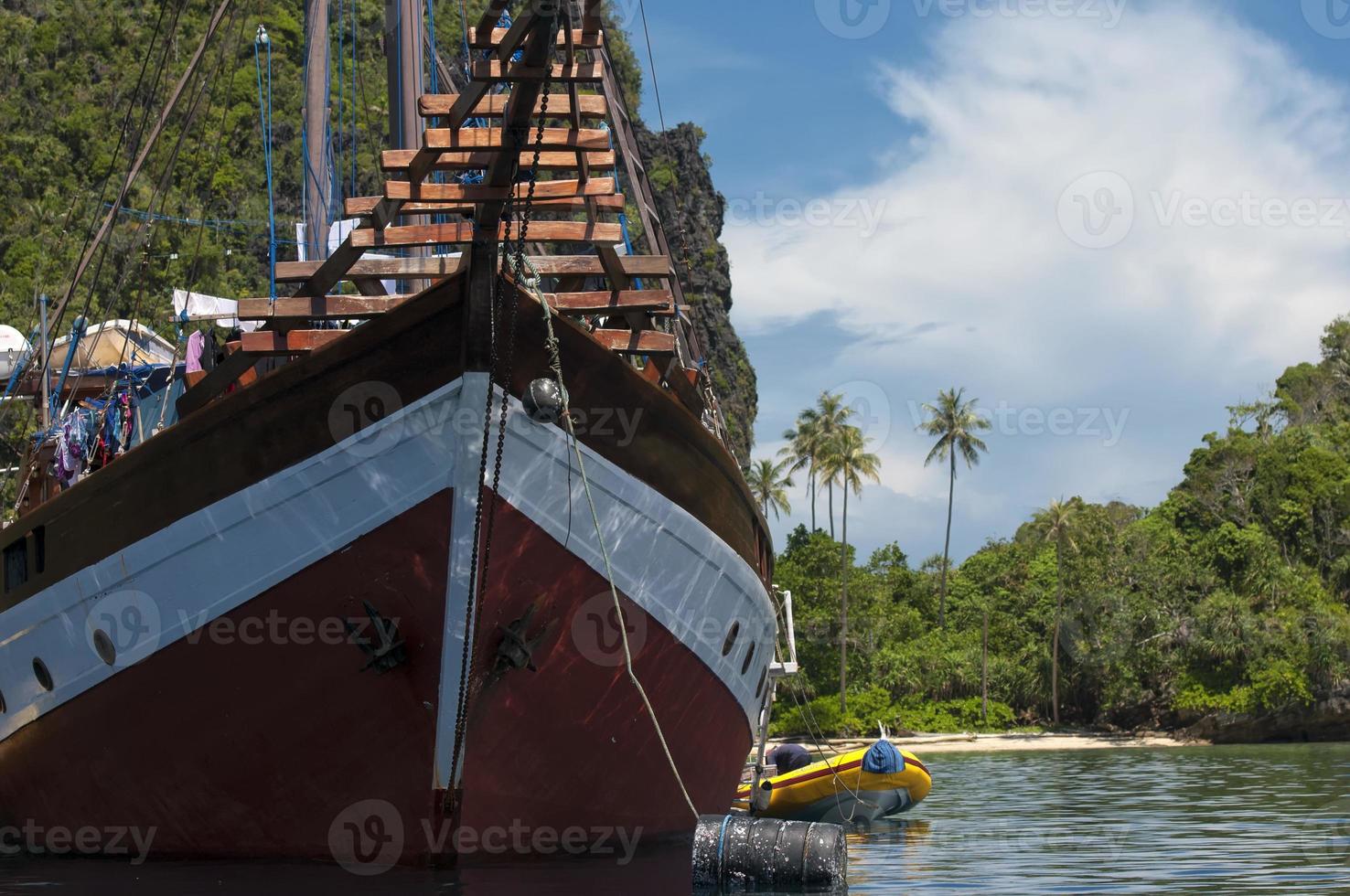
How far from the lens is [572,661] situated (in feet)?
36.0

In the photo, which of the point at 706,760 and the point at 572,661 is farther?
the point at 706,760

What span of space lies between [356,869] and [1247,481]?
54122mm

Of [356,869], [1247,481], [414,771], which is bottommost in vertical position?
[356,869]

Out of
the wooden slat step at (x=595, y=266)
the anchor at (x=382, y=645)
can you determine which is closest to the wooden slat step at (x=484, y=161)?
the wooden slat step at (x=595, y=266)

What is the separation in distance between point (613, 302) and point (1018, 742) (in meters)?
46.9

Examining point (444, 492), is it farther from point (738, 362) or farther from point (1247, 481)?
point (738, 362)

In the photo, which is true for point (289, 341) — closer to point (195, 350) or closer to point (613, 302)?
point (613, 302)

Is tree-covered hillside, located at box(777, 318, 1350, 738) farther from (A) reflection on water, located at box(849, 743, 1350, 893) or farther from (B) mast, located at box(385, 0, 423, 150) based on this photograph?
(B) mast, located at box(385, 0, 423, 150)

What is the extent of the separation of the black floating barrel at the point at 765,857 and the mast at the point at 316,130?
1099 cm

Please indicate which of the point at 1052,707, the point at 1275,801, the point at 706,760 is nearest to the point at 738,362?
the point at 1052,707

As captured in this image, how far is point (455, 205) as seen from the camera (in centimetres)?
965

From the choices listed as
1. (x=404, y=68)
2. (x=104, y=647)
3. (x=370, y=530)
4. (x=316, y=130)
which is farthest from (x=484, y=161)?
(x=316, y=130)

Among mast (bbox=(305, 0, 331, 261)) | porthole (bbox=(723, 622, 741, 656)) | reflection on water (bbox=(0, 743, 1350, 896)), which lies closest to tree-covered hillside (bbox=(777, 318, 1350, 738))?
reflection on water (bbox=(0, 743, 1350, 896))

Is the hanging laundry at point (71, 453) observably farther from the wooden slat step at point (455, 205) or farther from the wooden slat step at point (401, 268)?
the wooden slat step at point (455, 205)
